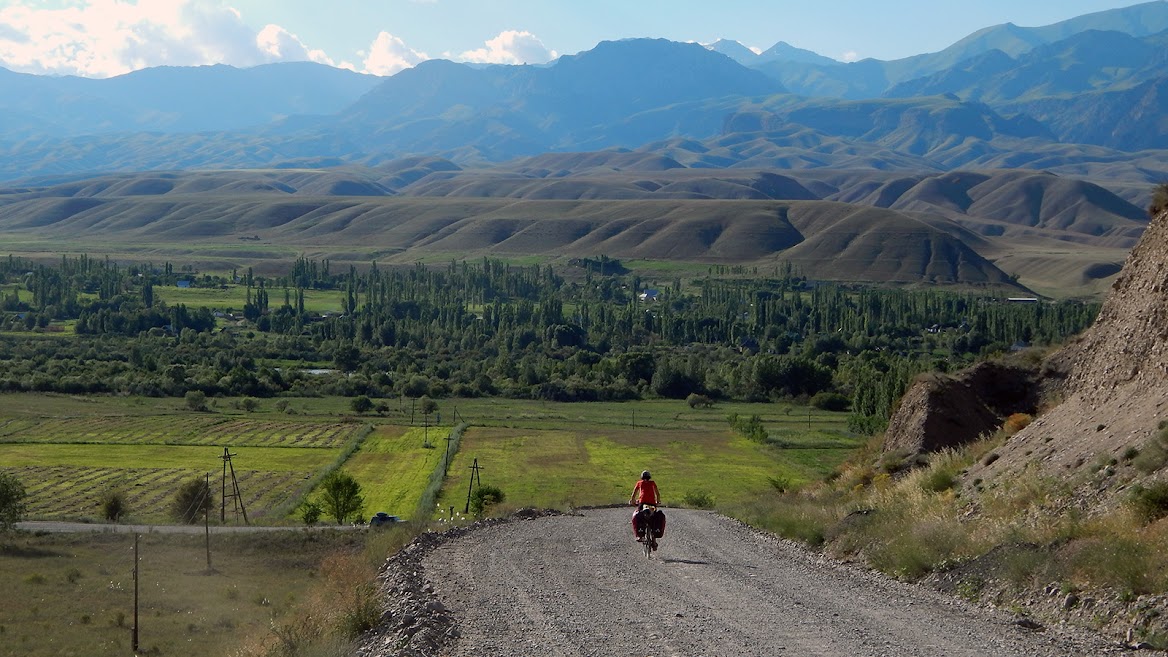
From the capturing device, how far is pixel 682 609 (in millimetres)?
13203

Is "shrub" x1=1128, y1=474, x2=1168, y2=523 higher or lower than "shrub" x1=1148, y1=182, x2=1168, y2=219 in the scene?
lower

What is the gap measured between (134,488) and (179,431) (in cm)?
1876

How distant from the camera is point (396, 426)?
69.8 m

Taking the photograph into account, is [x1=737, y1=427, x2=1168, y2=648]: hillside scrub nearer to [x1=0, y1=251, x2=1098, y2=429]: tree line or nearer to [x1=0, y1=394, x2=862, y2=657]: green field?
[x1=0, y1=394, x2=862, y2=657]: green field

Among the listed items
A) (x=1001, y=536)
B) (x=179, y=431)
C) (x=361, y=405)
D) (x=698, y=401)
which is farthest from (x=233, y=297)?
(x=1001, y=536)

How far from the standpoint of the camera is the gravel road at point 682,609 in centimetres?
1138

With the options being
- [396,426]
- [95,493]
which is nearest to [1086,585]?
[95,493]

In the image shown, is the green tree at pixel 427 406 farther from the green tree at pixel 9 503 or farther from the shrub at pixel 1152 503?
the shrub at pixel 1152 503

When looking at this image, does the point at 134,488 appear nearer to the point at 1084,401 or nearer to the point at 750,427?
the point at 750,427

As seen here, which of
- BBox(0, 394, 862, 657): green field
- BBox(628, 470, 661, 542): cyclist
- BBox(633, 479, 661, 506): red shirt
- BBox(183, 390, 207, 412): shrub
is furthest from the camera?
BBox(183, 390, 207, 412): shrub

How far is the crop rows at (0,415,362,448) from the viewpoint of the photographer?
6144cm

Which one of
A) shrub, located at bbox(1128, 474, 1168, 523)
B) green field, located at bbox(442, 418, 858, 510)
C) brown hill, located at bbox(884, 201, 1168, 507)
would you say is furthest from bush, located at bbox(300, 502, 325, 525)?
shrub, located at bbox(1128, 474, 1168, 523)

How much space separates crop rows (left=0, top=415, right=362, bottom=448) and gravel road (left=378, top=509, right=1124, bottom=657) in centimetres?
4623

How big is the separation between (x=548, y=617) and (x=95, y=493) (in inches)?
1499
